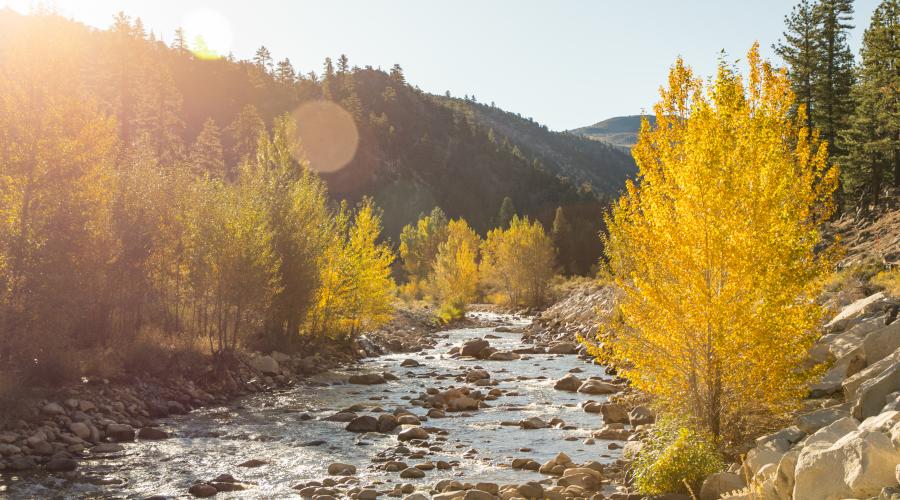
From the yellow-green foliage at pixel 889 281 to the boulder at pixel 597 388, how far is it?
930 centimetres

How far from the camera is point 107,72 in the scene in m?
98.5

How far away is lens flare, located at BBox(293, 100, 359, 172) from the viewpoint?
146 meters

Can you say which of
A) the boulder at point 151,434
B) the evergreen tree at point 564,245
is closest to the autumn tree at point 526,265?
the evergreen tree at point 564,245

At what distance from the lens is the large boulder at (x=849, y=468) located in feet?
23.4

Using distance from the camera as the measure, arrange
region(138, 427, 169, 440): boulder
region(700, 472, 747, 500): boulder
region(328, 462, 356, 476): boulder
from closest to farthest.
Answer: region(700, 472, 747, 500): boulder
region(328, 462, 356, 476): boulder
region(138, 427, 169, 440): boulder

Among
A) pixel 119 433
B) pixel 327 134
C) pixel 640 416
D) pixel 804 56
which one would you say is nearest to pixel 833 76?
pixel 804 56

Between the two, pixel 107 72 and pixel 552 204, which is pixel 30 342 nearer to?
pixel 107 72

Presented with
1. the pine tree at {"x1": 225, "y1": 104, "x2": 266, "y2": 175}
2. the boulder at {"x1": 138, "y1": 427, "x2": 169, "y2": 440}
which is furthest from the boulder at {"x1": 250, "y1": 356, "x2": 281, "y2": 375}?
the pine tree at {"x1": 225, "y1": 104, "x2": 266, "y2": 175}

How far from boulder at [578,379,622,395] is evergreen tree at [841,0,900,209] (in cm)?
2901

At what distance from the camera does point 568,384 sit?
25078 millimetres

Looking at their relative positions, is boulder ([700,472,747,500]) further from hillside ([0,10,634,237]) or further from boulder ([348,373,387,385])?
hillside ([0,10,634,237])

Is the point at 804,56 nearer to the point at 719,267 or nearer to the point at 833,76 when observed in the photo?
the point at 833,76

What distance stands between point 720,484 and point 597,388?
541 inches

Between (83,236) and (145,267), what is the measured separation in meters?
4.72
